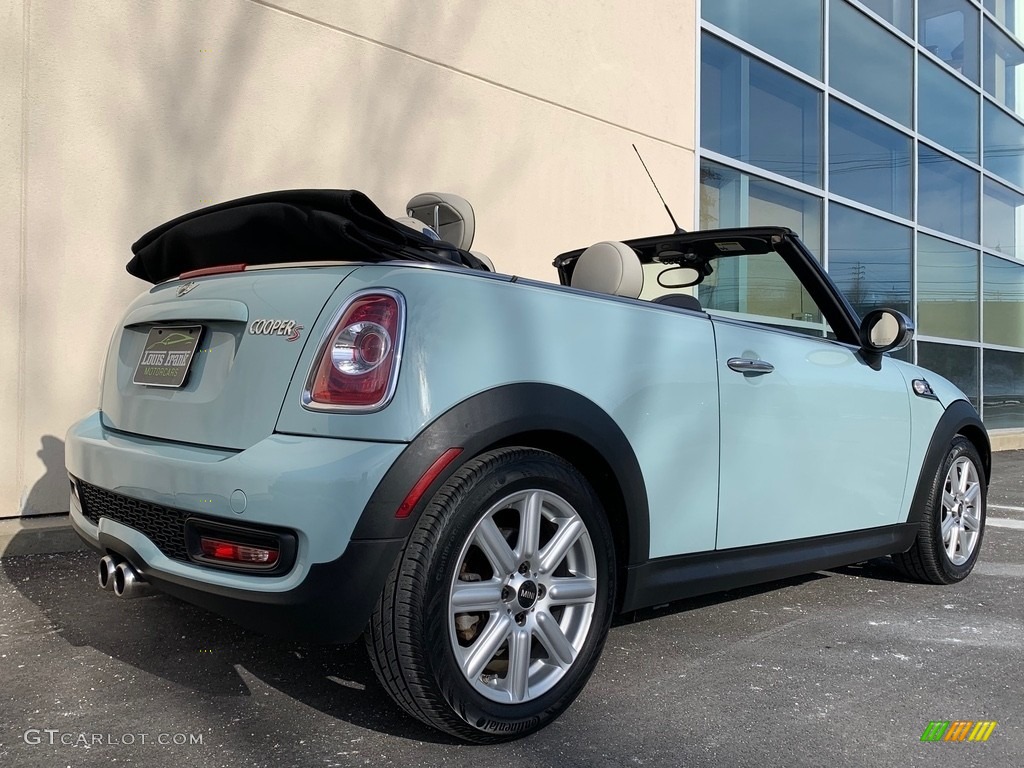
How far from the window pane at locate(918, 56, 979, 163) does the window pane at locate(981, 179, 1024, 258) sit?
0.87m

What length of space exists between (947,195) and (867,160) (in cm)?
263

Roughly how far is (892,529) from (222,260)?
115 inches

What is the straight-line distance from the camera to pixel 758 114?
9008 millimetres

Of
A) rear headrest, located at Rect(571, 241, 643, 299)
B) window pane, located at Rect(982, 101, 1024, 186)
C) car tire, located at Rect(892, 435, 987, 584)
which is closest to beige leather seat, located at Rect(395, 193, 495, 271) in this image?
rear headrest, located at Rect(571, 241, 643, 299)

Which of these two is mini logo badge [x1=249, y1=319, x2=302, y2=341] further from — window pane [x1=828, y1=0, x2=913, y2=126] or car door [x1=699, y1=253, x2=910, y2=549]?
window pane [x1=828, y1=0, x2=913, y2=126]

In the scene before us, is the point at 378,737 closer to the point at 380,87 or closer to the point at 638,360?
the point at 638,360

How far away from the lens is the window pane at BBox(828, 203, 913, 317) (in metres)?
10.1

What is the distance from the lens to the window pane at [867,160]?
33.4ft

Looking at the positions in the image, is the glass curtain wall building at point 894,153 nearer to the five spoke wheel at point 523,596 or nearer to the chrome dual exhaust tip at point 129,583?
the five spoke wheel at point 523,596

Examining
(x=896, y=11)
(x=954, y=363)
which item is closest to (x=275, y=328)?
(x=896, y=11)

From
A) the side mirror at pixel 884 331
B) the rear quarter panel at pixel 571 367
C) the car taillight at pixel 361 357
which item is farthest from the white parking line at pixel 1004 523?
the car taillight at pixel 361 357

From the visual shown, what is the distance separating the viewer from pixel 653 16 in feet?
25.5

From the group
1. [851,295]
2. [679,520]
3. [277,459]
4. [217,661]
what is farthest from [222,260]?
[851,295]

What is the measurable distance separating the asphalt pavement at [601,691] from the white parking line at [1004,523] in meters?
2.55
